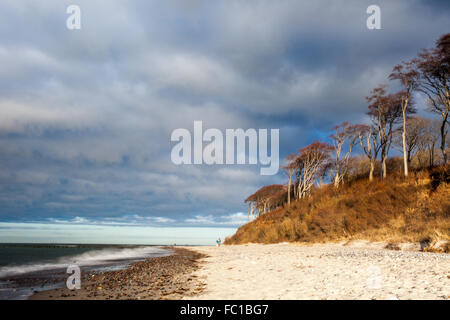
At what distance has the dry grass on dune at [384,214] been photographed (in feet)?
59.1

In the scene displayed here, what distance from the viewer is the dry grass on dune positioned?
1802 cm

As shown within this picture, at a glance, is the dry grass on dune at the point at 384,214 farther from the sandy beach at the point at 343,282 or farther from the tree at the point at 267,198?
the tree at the point at 267,198

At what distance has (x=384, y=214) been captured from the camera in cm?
2172

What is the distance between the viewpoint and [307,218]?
27.9 m

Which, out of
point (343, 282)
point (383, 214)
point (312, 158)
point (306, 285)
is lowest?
point (306, 285)

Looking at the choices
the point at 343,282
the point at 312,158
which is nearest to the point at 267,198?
the point at 312,158

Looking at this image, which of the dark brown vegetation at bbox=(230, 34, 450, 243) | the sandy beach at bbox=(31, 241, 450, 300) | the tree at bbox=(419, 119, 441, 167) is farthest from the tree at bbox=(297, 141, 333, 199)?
the sandy beach at bbox=(31, 241, 450, 300)

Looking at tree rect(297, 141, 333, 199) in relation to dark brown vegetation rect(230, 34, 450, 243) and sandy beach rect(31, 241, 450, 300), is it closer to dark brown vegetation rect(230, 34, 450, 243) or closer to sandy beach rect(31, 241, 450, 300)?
dark brown vegetation rect(230, 34, 450, 243)

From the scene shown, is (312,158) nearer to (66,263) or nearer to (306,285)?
(66,263)
